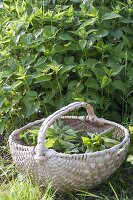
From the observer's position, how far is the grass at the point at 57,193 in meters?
2.56

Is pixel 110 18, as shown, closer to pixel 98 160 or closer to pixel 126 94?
pixel 126 94

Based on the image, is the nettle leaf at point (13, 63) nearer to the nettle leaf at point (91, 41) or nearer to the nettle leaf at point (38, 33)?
the nettle leaf at point (38, 33)

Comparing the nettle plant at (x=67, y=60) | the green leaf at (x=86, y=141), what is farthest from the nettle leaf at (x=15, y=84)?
the green leaf at (x=86, y=141)

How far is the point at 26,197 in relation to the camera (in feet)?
8.36

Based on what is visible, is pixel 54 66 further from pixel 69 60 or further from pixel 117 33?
pixel 117 33

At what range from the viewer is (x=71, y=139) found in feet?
9.16

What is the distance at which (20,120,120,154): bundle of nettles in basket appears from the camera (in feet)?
8.75

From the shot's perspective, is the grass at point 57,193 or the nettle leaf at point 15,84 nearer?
the grass at point 57,193

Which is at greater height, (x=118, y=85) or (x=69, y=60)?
(x=69, y=60)

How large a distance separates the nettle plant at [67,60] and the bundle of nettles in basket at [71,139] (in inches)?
8.7

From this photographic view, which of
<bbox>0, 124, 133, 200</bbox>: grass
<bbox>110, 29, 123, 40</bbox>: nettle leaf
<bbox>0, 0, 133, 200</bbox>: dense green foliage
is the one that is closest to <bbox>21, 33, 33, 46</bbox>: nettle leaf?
<bbox>0, 0, 133, 200</bbox>: dense green foliage

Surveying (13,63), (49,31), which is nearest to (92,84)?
(49,31)

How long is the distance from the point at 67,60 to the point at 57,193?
901 millimetres

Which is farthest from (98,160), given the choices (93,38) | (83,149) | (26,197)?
(93,38)
